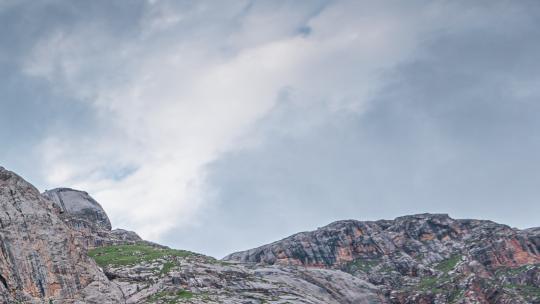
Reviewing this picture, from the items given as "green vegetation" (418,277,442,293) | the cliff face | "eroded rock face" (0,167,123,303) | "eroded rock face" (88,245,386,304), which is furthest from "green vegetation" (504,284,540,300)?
"eroded rock face" (0,167,123,303)

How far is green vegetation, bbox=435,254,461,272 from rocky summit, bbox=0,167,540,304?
434mm

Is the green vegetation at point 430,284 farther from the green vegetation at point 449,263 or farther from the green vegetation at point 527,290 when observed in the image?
the green vegetation at point 527,290

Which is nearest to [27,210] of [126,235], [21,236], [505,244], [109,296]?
[21,236]

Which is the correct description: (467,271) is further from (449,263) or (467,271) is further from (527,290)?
(527,290)

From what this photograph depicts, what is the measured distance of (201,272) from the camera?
126 metres

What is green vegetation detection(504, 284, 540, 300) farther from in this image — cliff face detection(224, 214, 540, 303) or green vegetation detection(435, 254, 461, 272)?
green vegetation detection(435, 254, 461, 272)

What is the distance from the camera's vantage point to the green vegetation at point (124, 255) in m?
128

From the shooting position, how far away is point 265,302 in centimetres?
11494

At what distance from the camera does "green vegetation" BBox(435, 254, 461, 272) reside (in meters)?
179

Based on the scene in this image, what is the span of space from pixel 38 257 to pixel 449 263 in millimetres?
133066

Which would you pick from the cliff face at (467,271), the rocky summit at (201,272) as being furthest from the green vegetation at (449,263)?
the rocky summit at (201,272)

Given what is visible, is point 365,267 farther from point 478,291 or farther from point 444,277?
point 478,291

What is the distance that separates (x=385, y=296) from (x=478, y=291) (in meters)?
25.8

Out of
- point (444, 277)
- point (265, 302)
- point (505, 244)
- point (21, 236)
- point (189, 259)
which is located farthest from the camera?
point (505, 244)
